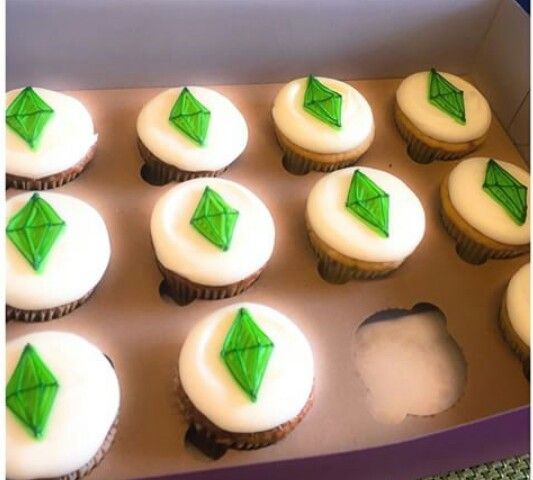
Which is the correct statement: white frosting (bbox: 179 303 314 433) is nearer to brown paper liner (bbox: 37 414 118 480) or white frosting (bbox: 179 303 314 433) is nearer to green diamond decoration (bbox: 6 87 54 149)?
brown paper liner (bbox: 37 414 118 480)

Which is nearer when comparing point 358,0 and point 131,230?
point 131,230

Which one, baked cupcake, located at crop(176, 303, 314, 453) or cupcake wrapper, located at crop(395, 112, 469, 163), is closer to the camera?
baked cupcake, located at crop(176, 303, 314, 453)

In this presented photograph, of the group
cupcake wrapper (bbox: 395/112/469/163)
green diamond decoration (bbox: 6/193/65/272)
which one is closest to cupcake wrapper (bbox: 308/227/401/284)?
cupcake wrapper (bbox: 395/112/469/163)

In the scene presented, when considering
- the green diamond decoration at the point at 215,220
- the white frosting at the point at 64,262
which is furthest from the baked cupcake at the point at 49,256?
the green diamond decoration at the point at 215,220

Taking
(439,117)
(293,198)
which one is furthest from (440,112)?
(293,198)

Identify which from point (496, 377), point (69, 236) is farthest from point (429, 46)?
point (69, 236)

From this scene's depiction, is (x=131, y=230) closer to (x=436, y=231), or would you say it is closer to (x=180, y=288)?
(x=180, y=288)
